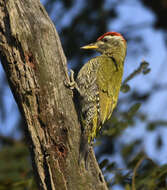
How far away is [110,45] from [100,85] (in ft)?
3.44

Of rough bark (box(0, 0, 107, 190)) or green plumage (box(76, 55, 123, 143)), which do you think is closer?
rough bark (box(0, 0, 107, 190))

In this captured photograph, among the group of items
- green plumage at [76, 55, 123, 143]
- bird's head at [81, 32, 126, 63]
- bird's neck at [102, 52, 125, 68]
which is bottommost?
green plumage at [76, 55, 123, 143]

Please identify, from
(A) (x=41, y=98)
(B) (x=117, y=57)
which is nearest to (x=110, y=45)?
(B) (x=117, y=57)

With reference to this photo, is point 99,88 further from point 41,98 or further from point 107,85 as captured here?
point 41,98

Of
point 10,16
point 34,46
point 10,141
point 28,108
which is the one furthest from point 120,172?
point 10,141

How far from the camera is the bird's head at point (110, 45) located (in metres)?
5.29

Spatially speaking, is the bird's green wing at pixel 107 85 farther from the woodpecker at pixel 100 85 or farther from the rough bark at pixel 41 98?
the rough bark at pixel 41 98

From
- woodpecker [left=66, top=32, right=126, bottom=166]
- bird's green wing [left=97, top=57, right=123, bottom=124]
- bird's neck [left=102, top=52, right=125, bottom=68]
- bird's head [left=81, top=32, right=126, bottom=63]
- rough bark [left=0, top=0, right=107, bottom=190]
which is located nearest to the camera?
rough bark [left=0, top=0, right=107, bottom=190]

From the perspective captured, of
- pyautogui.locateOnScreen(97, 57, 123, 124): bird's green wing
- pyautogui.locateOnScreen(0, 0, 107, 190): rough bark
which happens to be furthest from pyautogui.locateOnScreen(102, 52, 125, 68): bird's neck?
pyautogui.locateOnScreen(0, 0, 107, 190): rough bark

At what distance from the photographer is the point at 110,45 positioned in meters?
5.40

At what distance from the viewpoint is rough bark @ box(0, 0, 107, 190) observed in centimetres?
304

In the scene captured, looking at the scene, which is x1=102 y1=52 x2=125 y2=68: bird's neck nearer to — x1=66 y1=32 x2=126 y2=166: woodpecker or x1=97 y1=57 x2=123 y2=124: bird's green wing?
Result: x1=66 y1=32 x2=126 y2=166: woodpecker

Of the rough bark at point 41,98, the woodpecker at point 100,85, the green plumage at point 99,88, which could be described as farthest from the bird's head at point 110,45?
the rough bark at point 41,98

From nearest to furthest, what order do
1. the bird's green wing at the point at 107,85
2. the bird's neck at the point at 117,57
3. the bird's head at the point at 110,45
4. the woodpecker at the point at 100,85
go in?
the woodpecker at the point at 100,85 → the bird's green wing at the point at 107,85 → the bird's neck at the point at 117,57 → the bird's head at the point at 110,45
